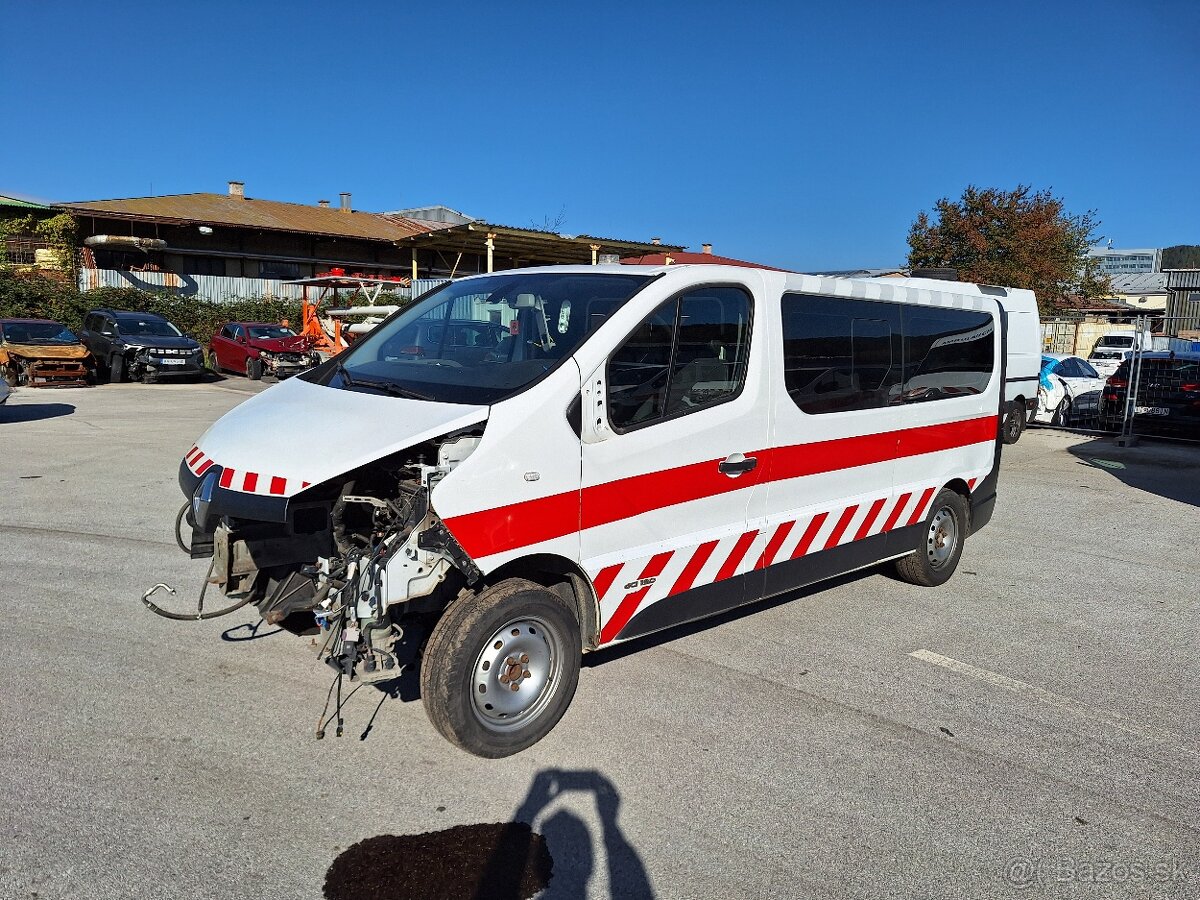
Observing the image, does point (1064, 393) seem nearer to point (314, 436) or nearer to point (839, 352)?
point (839, 352)

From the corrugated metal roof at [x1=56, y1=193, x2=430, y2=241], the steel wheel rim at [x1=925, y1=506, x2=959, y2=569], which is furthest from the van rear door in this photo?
the corrugated metal roof at [x1=56, y1=193, x2=430, y2=241]

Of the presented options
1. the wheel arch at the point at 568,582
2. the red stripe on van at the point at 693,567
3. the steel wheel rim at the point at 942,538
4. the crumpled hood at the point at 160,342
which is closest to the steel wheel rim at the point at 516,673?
the wheel arch at the point at 568,582

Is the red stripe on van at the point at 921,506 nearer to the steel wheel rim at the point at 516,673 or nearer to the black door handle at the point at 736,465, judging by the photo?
the black door handle at the point at 736,465

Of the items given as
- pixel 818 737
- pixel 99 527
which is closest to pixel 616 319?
pixel 818 737

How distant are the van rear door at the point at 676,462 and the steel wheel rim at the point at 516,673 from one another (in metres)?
0.33

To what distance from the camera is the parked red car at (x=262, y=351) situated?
75.6 feet

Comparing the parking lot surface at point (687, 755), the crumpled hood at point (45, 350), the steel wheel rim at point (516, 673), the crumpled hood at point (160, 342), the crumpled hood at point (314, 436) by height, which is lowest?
the parking lot surface at point (687, 755)

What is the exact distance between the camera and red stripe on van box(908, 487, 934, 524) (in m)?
5.92

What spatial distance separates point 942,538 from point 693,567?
2884mm

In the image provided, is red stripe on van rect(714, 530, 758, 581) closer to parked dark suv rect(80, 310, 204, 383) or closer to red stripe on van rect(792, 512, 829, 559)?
red stripe on van rect(792, 512, 829, 559)

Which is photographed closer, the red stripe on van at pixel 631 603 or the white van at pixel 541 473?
the white van at pixel 541 473

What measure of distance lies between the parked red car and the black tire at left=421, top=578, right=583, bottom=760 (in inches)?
799

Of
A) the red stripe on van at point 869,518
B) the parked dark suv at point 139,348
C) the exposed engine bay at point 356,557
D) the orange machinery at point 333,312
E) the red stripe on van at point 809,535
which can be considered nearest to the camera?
the exposed engine bay at point 356,557

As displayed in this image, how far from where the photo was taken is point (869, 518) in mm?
5504
